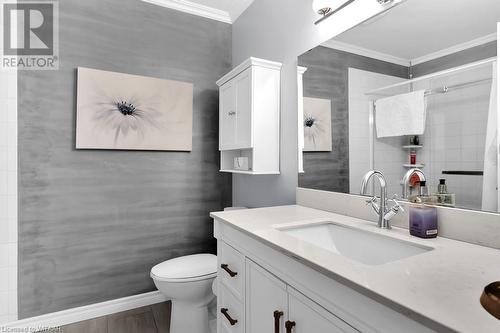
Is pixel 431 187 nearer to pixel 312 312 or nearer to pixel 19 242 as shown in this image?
pixel 312 312

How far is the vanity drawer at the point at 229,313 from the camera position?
3.84 ft

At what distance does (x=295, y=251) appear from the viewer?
2.73 feet

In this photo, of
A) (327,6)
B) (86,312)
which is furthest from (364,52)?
(86,312)

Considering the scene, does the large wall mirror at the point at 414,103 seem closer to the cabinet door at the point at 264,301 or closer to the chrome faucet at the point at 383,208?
the chrome faucet at the point at 383,208

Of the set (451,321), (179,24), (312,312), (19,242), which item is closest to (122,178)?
(19,242)

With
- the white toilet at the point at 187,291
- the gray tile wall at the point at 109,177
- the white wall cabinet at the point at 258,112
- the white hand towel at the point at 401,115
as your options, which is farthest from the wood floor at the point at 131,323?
the white hand towel at the point at 401,115

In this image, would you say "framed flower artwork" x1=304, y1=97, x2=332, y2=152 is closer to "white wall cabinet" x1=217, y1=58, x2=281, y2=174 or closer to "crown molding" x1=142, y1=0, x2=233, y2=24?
"white wall cabinet" x1=217, y1=58, x2=281, y2=174

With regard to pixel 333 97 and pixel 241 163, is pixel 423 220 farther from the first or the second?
pixel 241 163

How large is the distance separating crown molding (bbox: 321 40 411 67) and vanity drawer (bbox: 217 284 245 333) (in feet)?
4.06

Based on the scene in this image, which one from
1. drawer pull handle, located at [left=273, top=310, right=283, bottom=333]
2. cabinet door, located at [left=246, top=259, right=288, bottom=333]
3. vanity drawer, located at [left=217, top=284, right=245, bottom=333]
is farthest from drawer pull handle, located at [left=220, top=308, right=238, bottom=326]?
drawer pull handle, located at [left=273, top=310, right=283, bottom=333]

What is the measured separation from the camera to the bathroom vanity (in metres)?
0.54

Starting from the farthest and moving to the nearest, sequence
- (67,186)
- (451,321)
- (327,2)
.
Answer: (67,186) < (327,2) < (451,321)

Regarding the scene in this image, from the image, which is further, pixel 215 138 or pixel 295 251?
pixel 215 138

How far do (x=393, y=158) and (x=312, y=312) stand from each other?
0.76m
